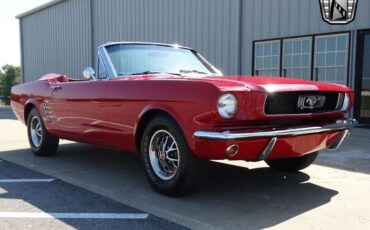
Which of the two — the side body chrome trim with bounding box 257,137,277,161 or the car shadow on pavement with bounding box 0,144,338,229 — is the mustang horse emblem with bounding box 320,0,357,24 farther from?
the side body chrome trim with bounding box 257,137,277,161

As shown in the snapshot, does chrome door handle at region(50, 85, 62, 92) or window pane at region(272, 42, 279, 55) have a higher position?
window pane at region(272, 42, 279, 55)

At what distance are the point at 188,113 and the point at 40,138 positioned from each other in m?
3.53

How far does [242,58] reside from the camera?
11.7m

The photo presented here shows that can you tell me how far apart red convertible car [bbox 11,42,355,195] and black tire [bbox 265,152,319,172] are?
0.01 metres

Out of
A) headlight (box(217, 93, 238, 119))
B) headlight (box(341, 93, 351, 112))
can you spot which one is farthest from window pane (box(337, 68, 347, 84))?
headlight (box(217, 93, 238, 119))

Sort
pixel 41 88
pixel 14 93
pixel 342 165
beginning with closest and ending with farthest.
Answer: pixel 342 165 → pixel 41 88 → pixel 14 93

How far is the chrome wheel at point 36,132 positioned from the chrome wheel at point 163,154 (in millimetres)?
2887

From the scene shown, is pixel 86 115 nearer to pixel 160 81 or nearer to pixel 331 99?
pixel 160 81

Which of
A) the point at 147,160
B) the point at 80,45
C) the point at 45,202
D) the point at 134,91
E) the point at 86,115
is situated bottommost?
the point at 45,202

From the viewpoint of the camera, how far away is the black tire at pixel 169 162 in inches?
141

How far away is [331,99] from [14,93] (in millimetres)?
5115

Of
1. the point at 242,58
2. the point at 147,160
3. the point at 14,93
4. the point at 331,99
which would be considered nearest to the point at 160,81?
the point at 147,160

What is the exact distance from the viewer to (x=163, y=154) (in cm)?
391

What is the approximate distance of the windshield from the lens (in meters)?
4.75
